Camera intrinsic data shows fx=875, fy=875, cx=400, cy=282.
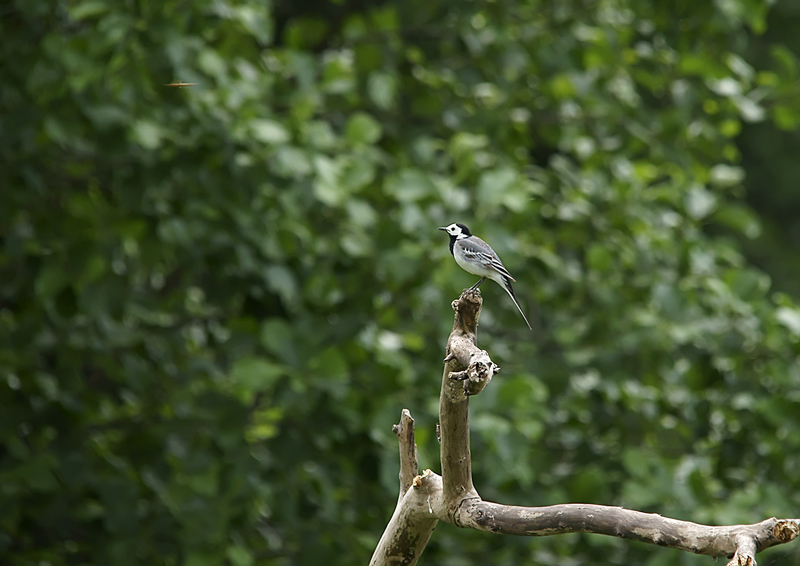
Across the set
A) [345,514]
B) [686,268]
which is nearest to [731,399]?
[686,268]

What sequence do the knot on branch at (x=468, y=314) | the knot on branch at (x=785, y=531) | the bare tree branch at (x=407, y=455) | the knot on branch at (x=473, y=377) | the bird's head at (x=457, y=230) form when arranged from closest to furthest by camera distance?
the knot on branch at (x=785, y=531)
the knot on branch at (x=473, y=377)
the knot on branch at (x=468, y=314)
the bare tree branch at (x=407, y=455)
the bird's head at (x=457, y=230)

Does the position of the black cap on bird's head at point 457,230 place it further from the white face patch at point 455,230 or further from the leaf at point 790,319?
the leaf at point 790,319

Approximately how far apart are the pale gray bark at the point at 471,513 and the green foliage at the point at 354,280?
1.42 m

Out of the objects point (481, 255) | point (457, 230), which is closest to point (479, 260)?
point (481, 255)

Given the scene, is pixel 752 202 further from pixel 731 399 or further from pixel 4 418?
pixel 4 418

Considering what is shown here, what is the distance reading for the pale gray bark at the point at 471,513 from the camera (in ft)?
4.96

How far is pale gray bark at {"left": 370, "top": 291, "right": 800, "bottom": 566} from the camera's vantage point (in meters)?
1.51

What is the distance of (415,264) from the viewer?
12.2 ft

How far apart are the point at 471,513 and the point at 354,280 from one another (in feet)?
7.35

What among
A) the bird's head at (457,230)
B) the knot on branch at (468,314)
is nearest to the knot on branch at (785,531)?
the knot on branch at (468,314)

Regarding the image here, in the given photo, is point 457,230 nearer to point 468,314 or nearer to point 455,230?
point 455,230

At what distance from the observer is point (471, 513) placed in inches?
74.8

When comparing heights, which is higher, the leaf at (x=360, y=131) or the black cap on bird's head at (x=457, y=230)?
the black cap on bird's head at (x=457, y=230)

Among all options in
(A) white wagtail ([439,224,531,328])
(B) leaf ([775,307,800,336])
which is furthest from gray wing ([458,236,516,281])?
(B) leaf ([775,307,800,336])
